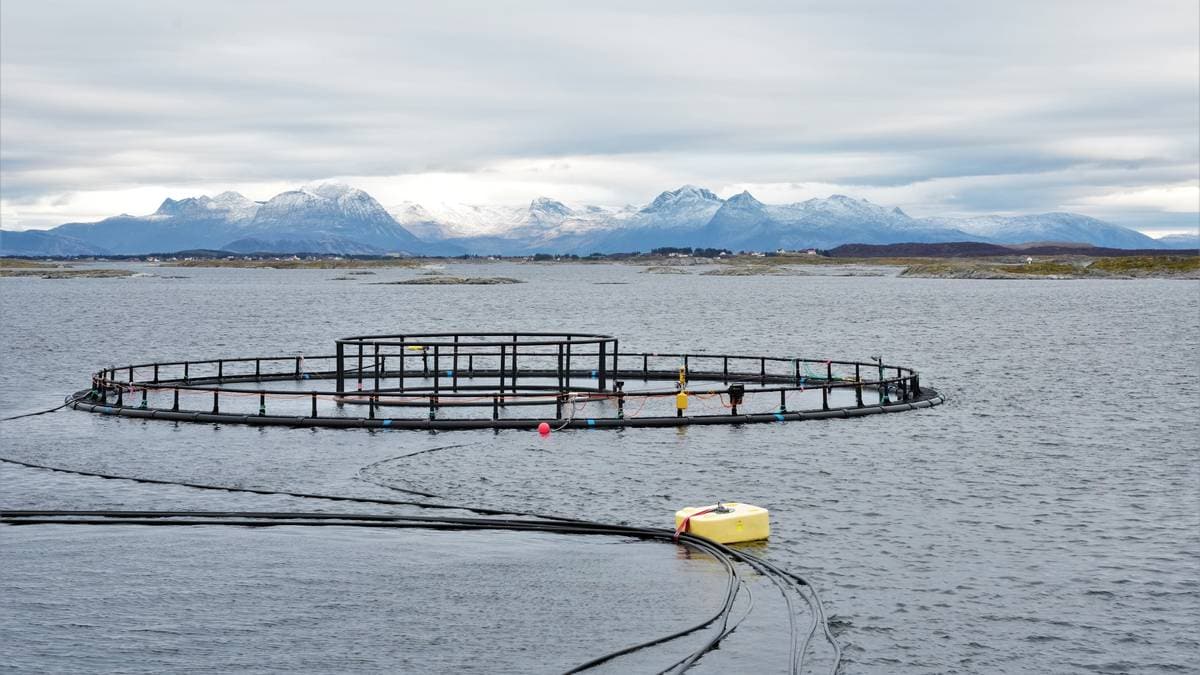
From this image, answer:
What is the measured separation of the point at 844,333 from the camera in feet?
399

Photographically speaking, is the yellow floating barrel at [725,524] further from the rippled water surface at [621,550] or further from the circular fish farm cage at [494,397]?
the circular fish farm cage at [494,397]

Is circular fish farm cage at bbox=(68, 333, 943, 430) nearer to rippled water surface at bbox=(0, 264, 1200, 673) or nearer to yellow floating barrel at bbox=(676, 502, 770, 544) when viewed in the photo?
rippled water surface at bbox=(0, 264, 1200, 673)

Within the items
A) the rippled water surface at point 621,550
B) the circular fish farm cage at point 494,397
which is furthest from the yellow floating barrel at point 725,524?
the circular fish farm cage at point 494,397

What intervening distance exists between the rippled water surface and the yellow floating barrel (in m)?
0.75

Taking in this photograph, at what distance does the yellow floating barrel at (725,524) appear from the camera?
27672mm

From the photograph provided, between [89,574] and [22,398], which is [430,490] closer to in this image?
[89,574]

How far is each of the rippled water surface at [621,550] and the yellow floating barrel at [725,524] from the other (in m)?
0.75

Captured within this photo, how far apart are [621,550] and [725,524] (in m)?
2.59

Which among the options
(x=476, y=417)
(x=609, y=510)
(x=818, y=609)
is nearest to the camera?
(x=818, y=609)

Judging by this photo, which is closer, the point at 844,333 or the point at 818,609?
the point at 818,609

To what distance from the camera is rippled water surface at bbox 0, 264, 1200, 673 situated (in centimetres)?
2047

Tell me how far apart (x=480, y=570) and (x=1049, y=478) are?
21419 mm

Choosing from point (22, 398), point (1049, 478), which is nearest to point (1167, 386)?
point (1049, 478)

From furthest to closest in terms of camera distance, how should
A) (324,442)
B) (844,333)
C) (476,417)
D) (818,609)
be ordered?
(844,333) → (476,417) → (324,442) → (818,609)
